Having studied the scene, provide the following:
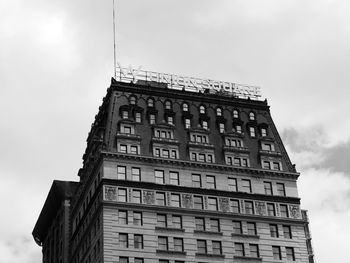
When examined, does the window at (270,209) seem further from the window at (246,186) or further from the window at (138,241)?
the window at (138,241)

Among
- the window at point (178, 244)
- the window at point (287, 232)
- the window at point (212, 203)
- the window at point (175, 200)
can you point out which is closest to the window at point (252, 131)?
the window at point (212, 203)

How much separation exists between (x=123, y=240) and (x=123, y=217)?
353 cm

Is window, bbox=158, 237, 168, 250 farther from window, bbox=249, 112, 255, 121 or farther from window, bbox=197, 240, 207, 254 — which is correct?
window, bbox=249, 112, 255, 121

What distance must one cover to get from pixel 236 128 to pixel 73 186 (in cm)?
3398

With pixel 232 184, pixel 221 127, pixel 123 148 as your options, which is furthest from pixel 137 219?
pixel 221 127

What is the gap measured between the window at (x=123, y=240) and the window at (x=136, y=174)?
9.01 metres

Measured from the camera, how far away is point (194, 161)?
127 m

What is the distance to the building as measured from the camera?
119 metres

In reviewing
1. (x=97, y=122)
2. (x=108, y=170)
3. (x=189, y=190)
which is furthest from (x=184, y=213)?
(x=97, y=122)

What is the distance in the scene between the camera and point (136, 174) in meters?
123

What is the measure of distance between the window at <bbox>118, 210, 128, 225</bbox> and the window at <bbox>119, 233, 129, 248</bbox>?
1.84 meters

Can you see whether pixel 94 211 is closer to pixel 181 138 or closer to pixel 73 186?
pixel 181 138

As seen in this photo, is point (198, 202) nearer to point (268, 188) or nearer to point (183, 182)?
point (183, 182)

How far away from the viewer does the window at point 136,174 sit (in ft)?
404
